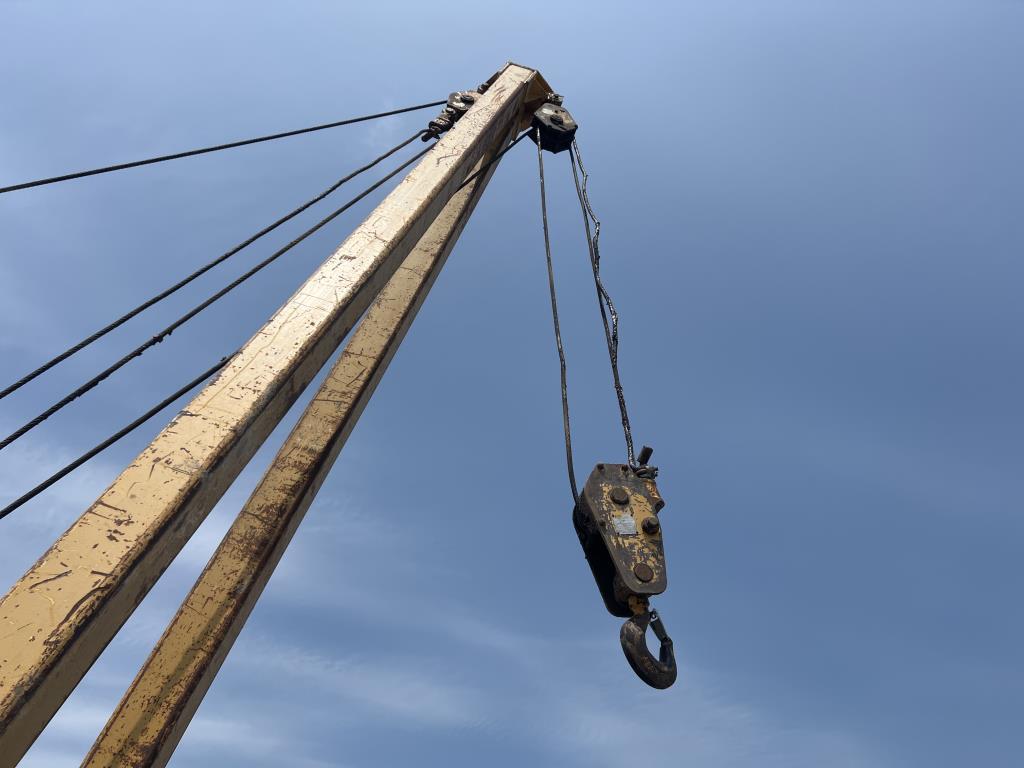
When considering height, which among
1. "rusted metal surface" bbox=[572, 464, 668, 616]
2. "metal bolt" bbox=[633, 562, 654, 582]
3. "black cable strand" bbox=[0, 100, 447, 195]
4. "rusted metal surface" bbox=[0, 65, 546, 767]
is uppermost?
"black cable strand" bbox=[0, 100, 447, 195]

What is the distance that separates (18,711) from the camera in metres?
1.60

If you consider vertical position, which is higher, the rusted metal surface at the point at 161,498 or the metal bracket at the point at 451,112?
the metal bracket at the point at 451,112

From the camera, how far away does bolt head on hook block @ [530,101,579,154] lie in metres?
5.92

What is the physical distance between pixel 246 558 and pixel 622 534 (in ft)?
5.12

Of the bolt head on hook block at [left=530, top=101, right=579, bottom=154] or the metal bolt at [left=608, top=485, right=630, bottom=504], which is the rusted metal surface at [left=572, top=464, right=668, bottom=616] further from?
the bolt head on hook block at [left=530, top=101, right=579, bottom=154]

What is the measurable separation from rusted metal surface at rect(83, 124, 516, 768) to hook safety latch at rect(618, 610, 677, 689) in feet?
4.89

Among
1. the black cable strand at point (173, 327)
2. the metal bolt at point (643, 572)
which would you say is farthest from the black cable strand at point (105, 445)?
the metal bolt at point (643, 572)

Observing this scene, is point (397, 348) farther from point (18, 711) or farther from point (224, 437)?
point (18, 711)

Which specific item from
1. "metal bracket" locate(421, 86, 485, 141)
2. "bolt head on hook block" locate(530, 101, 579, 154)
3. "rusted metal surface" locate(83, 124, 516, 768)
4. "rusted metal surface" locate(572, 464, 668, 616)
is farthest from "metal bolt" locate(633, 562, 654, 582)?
"bolt head on hook block" locate(530, 101, 579, 154)

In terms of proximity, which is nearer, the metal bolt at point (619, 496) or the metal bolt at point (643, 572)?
the metal bolt at point (643, 572)

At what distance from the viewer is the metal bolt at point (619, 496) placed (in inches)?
135

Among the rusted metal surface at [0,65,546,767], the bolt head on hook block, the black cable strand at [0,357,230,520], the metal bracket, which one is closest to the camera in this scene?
the rusted metal surface at [0,65,546,767]

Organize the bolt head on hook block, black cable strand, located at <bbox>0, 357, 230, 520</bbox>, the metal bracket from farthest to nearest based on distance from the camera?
→ 1. the bolt head on hook block
2. the metal bracket
3. black cable strand, located at <bbox>0, 357, 230, 520</bbox>

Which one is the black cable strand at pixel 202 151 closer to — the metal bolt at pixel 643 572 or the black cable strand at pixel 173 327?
the black cable strand at pixel 173 327
